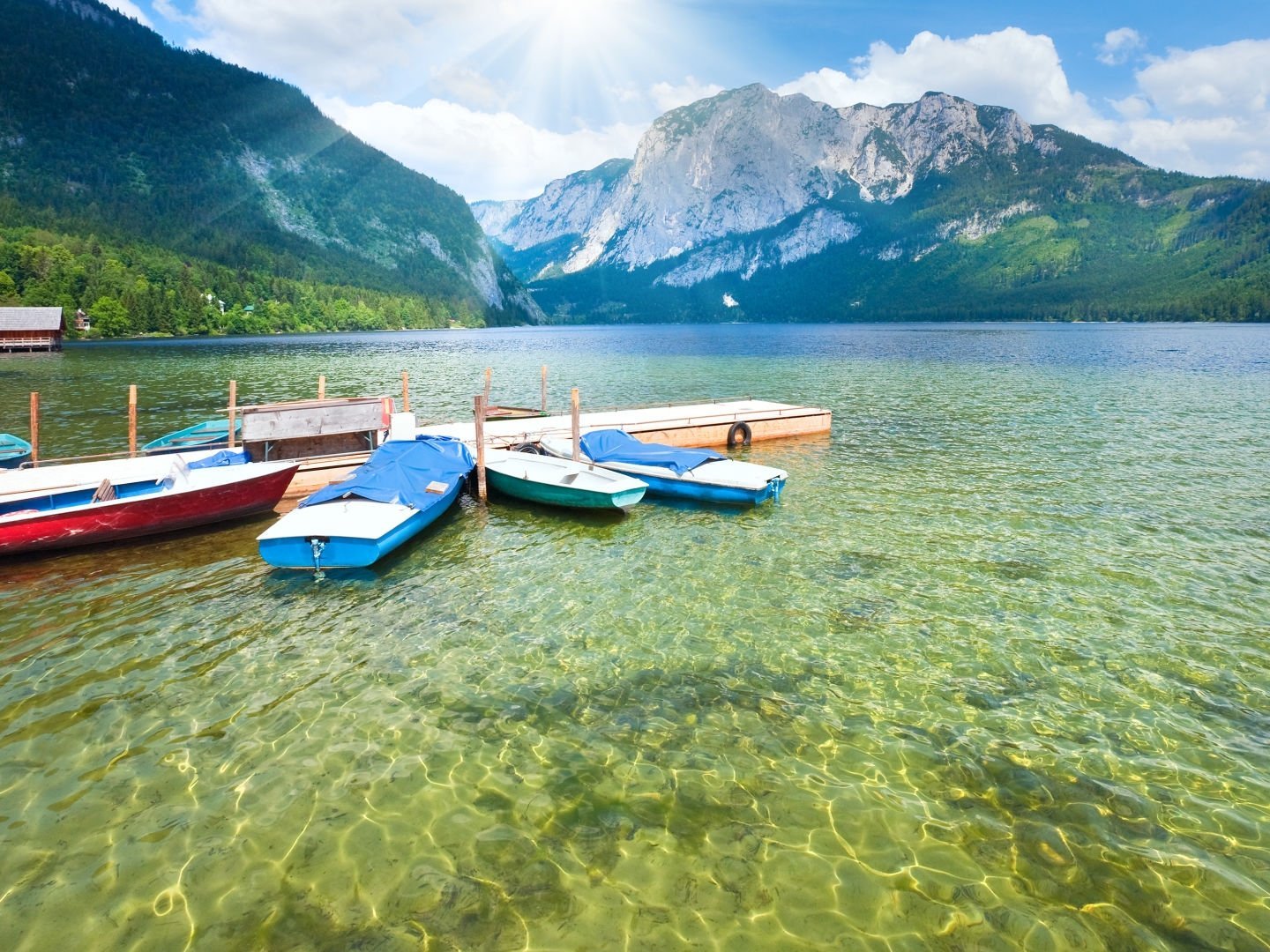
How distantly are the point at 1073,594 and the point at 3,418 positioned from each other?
5595 centimetres

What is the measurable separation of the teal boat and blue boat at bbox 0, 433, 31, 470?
3959 mm

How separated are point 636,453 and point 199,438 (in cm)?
2096

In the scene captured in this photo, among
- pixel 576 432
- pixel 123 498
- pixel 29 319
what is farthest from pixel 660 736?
pixel 29 319

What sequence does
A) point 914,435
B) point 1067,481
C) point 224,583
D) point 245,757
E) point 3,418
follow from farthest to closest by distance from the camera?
point 3,418, point 914,435, point 1067,481, point 224,583, point 245,757

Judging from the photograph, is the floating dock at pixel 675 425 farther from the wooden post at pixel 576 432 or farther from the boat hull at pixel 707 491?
the boat hull at pixel 707 491

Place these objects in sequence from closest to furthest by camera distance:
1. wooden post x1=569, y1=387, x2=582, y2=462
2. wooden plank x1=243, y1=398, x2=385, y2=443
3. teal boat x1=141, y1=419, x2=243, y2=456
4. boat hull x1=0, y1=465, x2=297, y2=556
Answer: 1. boat hull x1=0, y1=465, x2=297, y2=556
2. wooden plank x1=243, y1=398, x2=385, y2=443
3. wooden post x1=569, y1=387, x2=582, y2=462
4. teal boat x1=141, y1=419, x2=243, y2=456

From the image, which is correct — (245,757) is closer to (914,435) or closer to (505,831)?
(505,831)

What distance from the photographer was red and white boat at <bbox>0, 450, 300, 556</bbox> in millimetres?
17594

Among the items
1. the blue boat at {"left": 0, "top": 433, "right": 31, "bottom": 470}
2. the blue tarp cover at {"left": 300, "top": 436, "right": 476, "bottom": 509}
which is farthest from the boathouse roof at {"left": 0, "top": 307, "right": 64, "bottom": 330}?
the blue tarp cover at {"left": 300, "top": 436, "right": 476, "bottom": 509}

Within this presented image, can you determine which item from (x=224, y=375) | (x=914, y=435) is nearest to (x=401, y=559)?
(x=914, y=435)

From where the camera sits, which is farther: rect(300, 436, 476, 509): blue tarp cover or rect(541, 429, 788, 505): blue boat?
rect(541, 429, 788, 505): blue boat

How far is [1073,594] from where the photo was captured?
15.4 meters

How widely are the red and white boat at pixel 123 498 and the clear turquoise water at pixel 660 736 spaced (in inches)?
32.0

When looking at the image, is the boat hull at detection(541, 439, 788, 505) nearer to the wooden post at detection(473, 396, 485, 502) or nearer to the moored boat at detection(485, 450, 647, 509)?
the moored boat at detection(485, 450, 647, 509)
